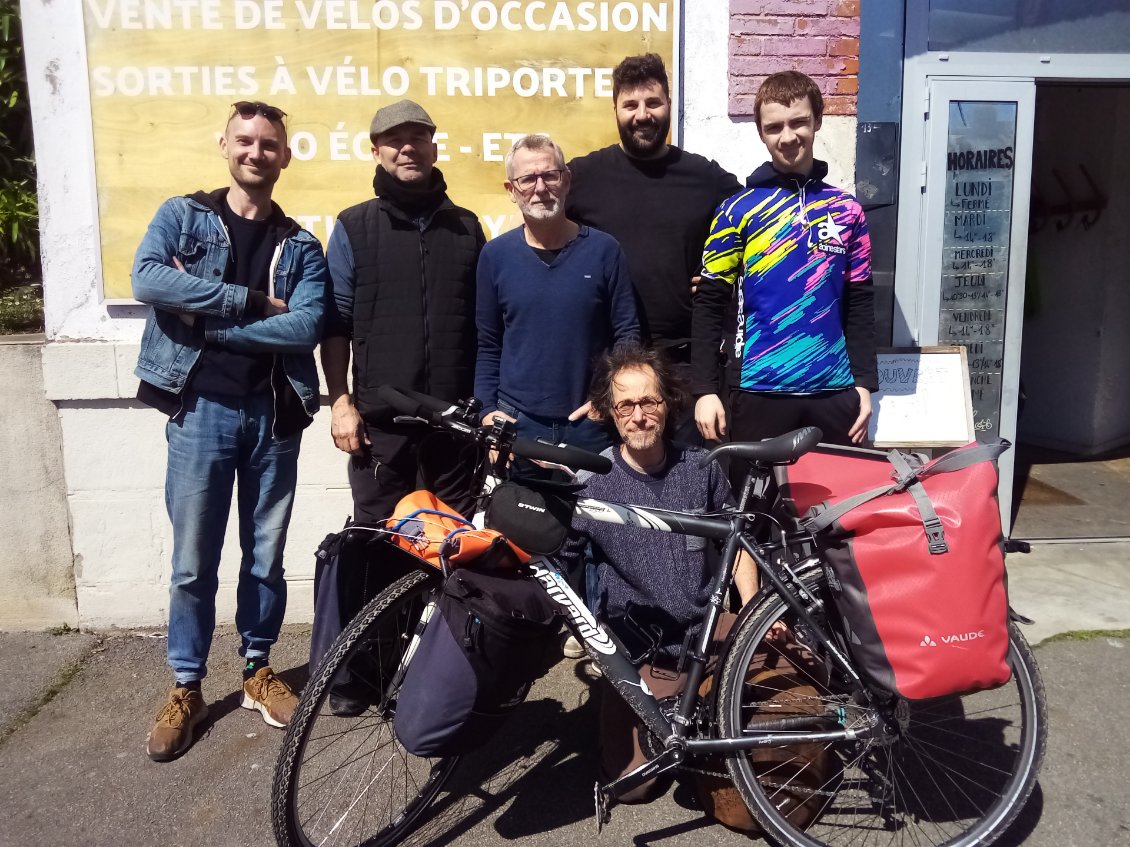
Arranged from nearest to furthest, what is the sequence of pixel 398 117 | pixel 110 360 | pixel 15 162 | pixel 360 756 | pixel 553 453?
1. pixel 553 453
2. pixel 360 756
3. pixel 398 117
4. pixel 110 360
5. pixel 15 162

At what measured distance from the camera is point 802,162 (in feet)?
10.4

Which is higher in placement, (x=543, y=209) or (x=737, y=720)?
(x=543, y=209)

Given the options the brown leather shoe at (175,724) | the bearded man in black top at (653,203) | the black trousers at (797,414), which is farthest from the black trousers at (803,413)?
the brown leather shoe at (175,724)

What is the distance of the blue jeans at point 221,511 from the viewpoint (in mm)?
3105

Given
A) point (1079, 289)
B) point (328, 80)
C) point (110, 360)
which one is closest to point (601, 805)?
point (110, 360)

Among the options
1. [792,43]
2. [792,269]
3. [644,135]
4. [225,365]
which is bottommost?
[225,365]

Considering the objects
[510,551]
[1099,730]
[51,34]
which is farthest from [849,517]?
[51,34]

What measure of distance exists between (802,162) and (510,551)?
5.50 feet

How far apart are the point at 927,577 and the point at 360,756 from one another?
1.64 meters

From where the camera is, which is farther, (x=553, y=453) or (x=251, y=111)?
(x=251, y=111)

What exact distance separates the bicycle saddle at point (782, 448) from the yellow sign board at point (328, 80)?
1759 mm

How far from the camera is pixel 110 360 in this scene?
3.98 metres

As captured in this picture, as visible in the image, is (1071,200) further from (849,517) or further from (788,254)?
(849,517)

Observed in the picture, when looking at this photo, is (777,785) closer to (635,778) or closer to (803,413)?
(635,778)
